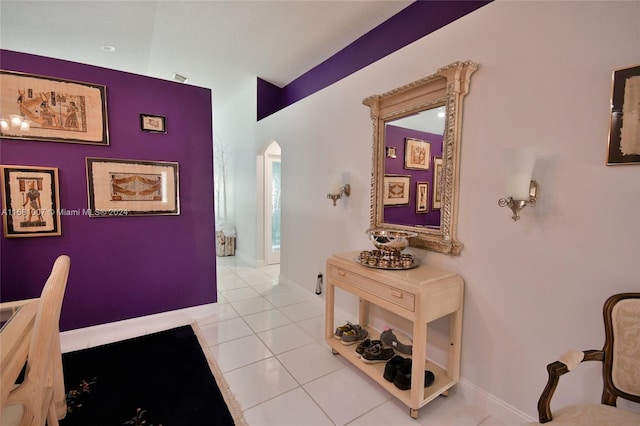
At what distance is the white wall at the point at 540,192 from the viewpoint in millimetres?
1295

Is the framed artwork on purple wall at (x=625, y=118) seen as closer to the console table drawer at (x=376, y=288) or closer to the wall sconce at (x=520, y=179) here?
the wall sconce at (x=520, y=179)

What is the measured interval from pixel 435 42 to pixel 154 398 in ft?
10.3

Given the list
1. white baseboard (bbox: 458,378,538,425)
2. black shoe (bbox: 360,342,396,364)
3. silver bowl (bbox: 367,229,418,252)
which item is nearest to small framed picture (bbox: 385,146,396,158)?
silver bowl (bbox: 367,229,418,252)

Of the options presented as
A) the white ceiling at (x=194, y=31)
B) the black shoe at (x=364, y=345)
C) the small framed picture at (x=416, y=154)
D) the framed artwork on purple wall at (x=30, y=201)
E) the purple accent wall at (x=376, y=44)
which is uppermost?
the white ceiling at (x=194, y=31)

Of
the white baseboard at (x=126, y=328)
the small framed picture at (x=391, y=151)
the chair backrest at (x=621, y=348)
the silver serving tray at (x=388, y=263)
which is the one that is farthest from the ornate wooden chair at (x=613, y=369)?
the white baseboard at (x=126, y=328)

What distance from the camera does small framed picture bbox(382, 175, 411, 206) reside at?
91.1 inches

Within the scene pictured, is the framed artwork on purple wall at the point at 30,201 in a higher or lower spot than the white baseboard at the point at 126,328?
higher

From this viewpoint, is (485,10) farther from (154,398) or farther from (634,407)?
(154,398)

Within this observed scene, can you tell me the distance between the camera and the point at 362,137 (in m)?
2.66

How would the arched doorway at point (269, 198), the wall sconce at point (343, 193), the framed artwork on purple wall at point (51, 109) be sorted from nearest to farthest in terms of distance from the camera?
the framed artwork on purple wall at point (51, 109), the wall sconce at point (343, 193), the arched doorway at point (269, 198)

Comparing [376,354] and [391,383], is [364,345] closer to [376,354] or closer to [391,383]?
[376,354]

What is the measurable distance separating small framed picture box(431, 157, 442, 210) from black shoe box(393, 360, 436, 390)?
1.11 metres

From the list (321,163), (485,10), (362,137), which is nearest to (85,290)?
(321,163)

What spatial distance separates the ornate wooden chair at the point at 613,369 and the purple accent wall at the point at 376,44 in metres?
2.36
